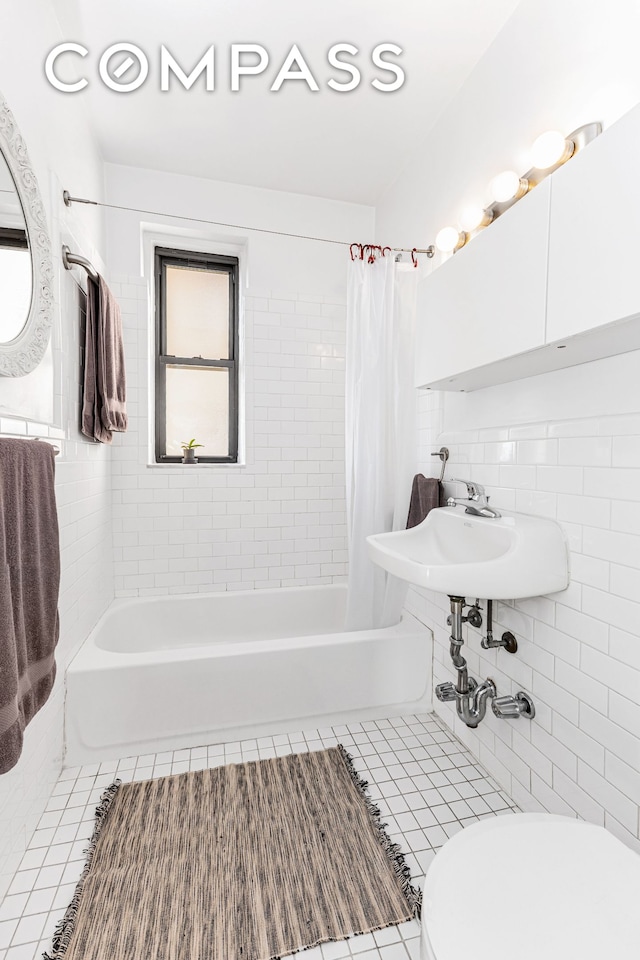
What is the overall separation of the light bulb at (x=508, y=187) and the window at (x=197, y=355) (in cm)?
180

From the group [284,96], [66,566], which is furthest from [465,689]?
[284,96]

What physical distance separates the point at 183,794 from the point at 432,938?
121 cm

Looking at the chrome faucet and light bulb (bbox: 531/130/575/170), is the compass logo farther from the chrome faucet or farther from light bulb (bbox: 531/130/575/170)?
the chrome faucet

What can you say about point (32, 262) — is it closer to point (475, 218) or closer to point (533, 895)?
point (475, 218)

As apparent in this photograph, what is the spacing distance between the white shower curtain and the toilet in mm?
1323

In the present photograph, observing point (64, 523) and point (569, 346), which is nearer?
point (569, 346)

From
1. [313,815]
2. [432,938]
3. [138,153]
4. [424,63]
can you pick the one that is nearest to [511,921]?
[432,938]

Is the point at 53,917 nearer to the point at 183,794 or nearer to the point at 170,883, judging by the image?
the point at 170,883

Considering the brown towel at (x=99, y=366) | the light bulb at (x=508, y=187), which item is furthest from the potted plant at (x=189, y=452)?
the light bulb at (x=508, y=187)

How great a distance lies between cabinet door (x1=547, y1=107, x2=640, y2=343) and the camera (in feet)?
3.16

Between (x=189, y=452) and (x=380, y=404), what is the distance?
1.23 metres

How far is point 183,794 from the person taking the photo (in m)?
1.70

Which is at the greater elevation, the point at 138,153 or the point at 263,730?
the point at 138,153

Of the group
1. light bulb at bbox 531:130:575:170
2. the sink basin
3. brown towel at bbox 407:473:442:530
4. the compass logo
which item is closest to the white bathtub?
brown towel at bbox 407:473:442:530
